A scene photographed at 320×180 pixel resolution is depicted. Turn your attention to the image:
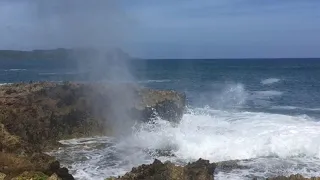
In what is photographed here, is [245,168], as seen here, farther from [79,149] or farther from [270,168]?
[79,149]

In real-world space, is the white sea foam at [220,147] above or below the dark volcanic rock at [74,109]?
below

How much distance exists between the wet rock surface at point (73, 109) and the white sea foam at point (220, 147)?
1.11 meters

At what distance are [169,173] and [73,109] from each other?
10775mm

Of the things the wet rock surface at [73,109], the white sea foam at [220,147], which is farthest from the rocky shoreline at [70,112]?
the white sea foam at [220,147]

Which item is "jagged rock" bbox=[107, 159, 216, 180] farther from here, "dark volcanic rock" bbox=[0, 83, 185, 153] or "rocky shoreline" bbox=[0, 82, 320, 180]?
"dark volcanic rock" bbox=[0, 83, 185, 153]

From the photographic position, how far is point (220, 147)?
18.1 meters

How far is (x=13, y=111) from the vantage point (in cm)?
1880

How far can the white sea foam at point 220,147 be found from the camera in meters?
15.0

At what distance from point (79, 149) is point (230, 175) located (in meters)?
7.03

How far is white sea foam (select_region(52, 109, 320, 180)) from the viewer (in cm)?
1499

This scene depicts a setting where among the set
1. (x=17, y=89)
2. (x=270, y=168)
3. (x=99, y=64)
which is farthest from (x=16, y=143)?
(x=99, y=64)

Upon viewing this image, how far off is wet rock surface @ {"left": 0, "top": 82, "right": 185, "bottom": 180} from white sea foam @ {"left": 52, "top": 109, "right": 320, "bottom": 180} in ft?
3.63

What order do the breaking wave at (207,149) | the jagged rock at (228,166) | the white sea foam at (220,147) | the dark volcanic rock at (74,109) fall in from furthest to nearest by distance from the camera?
1. the dark volcanic rock at (74,109)
2. the white sea foam at (220,147)
3. the breaking wave at (207,149)
4. the jagged rock at (228,166)

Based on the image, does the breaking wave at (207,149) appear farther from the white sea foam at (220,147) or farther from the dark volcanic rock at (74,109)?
the dark volcanic rock at (74,109)
